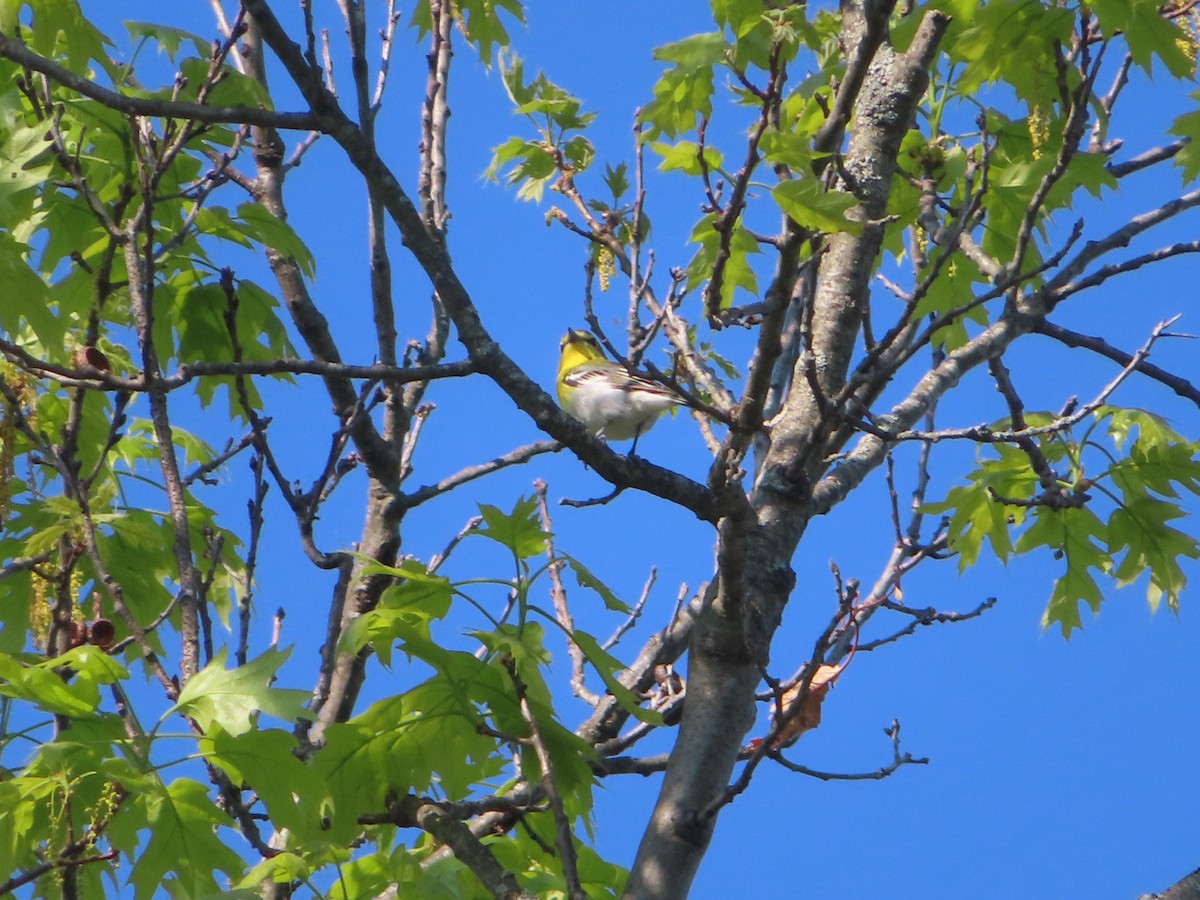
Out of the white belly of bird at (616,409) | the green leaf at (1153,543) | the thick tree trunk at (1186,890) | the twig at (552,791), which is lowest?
the thick tree trunk at (1186,890)

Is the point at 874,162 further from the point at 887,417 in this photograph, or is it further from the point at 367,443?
the point at 367,443

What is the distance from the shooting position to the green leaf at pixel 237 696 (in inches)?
96.4

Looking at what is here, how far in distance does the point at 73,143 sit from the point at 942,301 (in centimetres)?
284

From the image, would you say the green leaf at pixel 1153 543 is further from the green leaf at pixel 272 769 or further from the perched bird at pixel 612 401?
the green leaf at pixel 272 769

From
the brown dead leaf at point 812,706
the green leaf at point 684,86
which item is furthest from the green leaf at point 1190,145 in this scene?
the brown dead leaf at point 812,706

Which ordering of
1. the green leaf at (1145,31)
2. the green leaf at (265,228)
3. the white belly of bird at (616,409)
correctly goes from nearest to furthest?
the green leaf at (1145,31)
the green leaf at (265,228)
the white belly of bird at (616,409)

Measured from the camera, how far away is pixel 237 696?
98.0 inches

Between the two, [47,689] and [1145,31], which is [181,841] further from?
[1145,31]

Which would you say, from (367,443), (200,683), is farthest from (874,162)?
(200,683)

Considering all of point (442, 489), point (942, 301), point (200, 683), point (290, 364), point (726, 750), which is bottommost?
point (726, 750)

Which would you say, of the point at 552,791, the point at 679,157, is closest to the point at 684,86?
the point at 679,157

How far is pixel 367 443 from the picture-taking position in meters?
3.97

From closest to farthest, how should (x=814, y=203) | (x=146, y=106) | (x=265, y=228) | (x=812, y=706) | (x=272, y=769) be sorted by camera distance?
(x=814, y=203) < (x=146, y=106) < (x=272, y=769) < (x=812, y=706) < (x=265, y=228)

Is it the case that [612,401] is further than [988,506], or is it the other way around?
[612,401]
